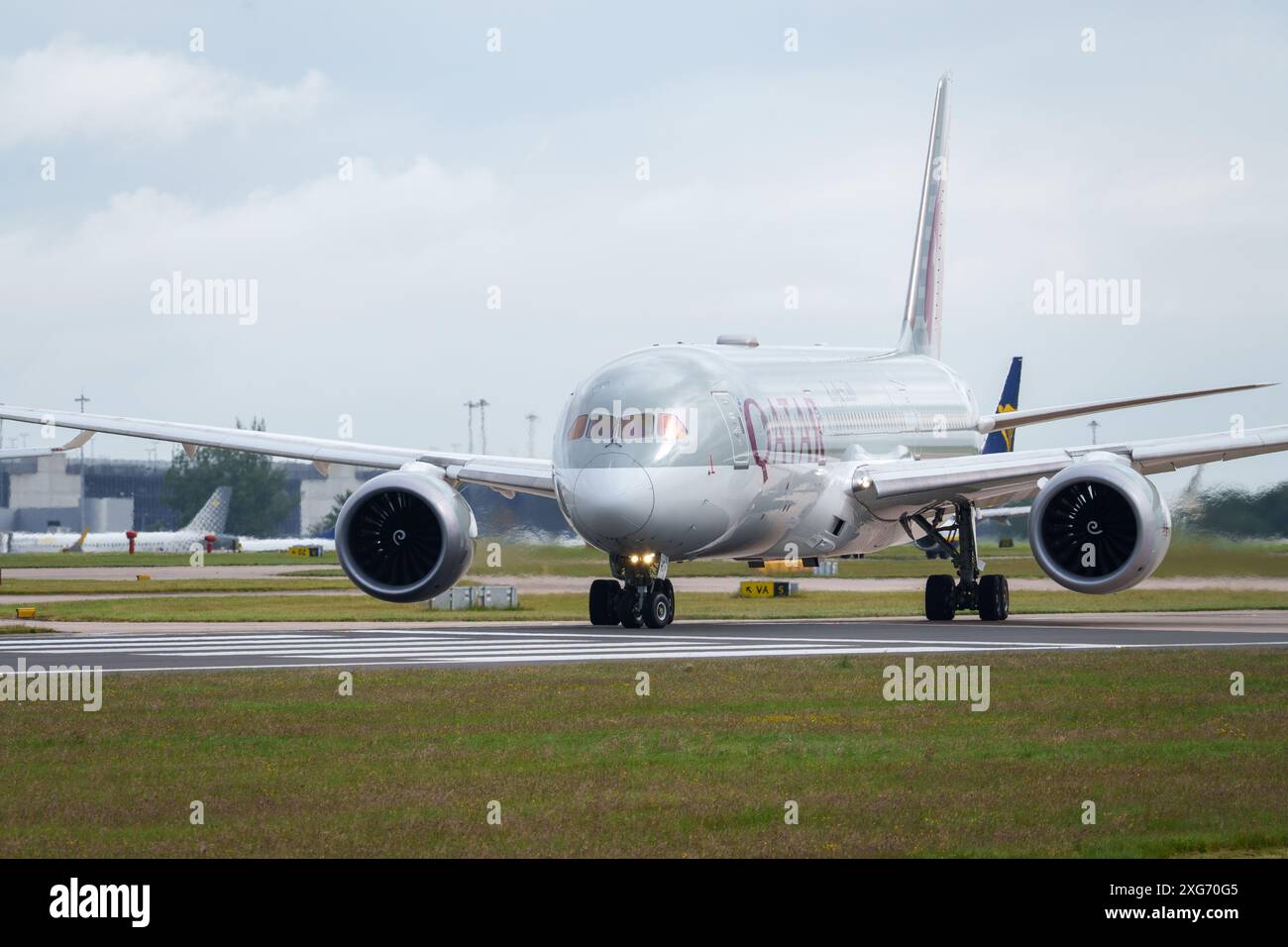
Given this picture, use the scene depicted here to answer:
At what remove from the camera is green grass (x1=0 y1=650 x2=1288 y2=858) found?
11.3 meters

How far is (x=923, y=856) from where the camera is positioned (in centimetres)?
1067

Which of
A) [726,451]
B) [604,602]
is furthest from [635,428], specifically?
[604,602]

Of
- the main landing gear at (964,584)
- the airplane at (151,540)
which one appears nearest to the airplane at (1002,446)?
the main landing gear at (964,584)

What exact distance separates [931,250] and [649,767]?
2856 centimetres

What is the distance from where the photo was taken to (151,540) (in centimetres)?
9756

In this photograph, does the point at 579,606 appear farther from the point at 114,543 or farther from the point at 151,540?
the point at 151,540

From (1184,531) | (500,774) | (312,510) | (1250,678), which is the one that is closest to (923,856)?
(500,774)

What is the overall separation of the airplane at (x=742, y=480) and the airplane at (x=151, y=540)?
212 feet

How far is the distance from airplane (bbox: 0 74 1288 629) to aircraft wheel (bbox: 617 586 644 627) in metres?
0.03

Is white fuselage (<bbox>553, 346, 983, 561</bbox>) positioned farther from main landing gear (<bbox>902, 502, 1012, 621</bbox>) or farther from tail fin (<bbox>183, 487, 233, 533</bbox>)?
tail fin (<bbox>183, 487, 233, 533</bbox>)

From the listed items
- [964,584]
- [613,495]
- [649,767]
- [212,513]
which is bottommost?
[649,767]

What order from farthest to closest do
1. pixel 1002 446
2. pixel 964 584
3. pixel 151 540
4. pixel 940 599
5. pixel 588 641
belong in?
1. pixel 151 540
2. pixel 1002 446
3. pixel 964 584
4. pixel 940 599
5. pixel 588 641

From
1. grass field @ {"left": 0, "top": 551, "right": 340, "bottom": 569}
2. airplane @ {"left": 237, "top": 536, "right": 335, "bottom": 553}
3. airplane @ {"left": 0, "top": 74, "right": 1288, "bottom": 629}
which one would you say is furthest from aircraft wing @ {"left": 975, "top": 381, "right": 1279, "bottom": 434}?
airplane @ {"left": 237, "top": 536, "right": 335, "bottom": 553}
